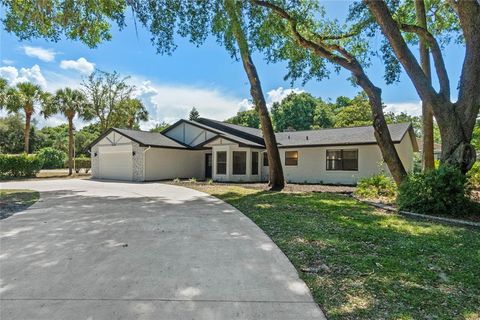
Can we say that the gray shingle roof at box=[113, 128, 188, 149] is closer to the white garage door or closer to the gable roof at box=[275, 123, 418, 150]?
the white garage door

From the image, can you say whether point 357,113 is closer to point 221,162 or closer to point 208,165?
point 208,165

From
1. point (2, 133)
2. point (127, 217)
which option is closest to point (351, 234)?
point (127, 217)

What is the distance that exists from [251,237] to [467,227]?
196 inches

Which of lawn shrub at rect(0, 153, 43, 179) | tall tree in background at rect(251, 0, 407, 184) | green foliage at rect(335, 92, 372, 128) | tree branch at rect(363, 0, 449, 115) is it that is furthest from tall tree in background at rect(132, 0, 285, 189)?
green foliage at rect(335, 92, 372, 128)

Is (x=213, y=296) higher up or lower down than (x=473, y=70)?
lower down

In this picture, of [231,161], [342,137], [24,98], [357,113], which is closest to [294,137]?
[342,137]

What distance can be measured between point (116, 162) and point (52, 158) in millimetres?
17703

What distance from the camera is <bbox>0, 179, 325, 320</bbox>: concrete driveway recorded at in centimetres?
306

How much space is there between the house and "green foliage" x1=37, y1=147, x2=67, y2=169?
14698 mm

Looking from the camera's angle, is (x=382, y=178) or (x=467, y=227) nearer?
(x=467, y=227)

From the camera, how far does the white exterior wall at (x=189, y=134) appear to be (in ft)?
77.6

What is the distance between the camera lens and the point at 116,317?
Answer: 2.88 metres

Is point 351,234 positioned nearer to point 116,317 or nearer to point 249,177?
point 116,317

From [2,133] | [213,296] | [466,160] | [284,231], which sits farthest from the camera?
[2,133]
